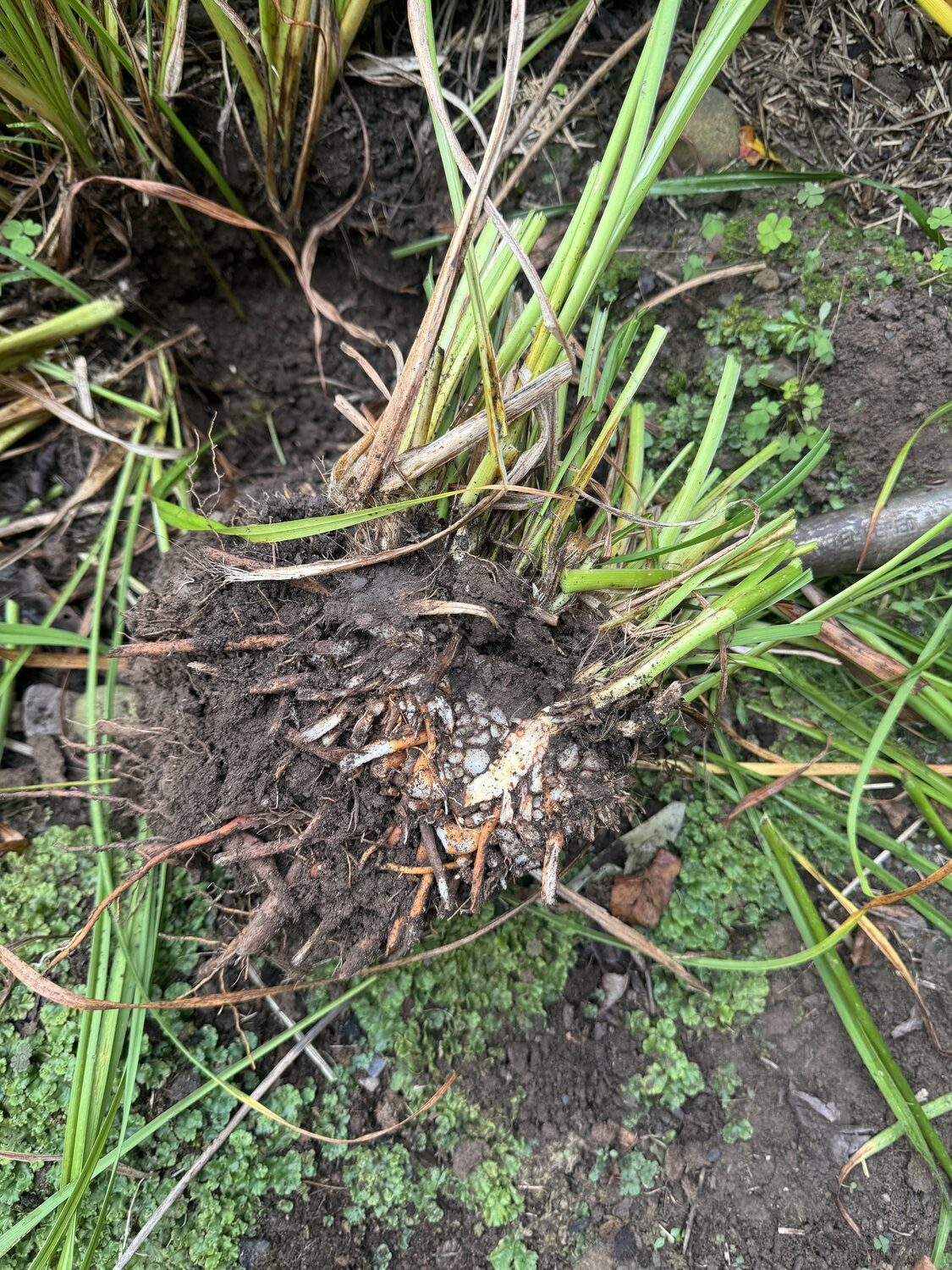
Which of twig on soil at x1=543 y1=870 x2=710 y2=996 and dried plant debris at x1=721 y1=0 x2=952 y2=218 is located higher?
dried plant debris at x1=721 y1=0 x2=952 y2=218

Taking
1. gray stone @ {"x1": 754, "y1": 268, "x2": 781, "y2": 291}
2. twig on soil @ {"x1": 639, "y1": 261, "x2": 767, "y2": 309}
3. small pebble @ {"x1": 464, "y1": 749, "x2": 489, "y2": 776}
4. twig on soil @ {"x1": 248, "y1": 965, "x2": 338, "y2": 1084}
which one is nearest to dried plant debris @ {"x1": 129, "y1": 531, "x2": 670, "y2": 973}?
small pebble @ {"x1": 464, "y1": 749, "x2": 489, "y2": 776}

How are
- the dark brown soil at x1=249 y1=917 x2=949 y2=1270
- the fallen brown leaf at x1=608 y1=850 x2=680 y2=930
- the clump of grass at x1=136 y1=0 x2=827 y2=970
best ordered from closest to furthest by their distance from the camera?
the clump of grass at x1=136 y1=0 x2=827 y2=970
the dark brown soil at x1=249 y1=917 x2=949 y2=1270
the fallen brown leaf at x1=608 y1=850 x2=680 y2=930

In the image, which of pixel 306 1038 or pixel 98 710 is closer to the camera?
pixel 306 1038

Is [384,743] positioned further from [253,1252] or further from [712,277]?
[712,277]

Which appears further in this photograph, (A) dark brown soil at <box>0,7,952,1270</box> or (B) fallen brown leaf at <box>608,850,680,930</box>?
(B) fallen brown leaf at <box>608,850,680,930</box>

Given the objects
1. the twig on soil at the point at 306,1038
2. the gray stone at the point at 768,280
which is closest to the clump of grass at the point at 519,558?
the twig on soil at the point at 306,1038

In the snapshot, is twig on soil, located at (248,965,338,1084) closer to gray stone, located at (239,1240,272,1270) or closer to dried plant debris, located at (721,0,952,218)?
gray stone, located at (239,1240,272,1270)

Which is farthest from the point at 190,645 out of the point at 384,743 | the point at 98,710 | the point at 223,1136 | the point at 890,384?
the point at 890,384
